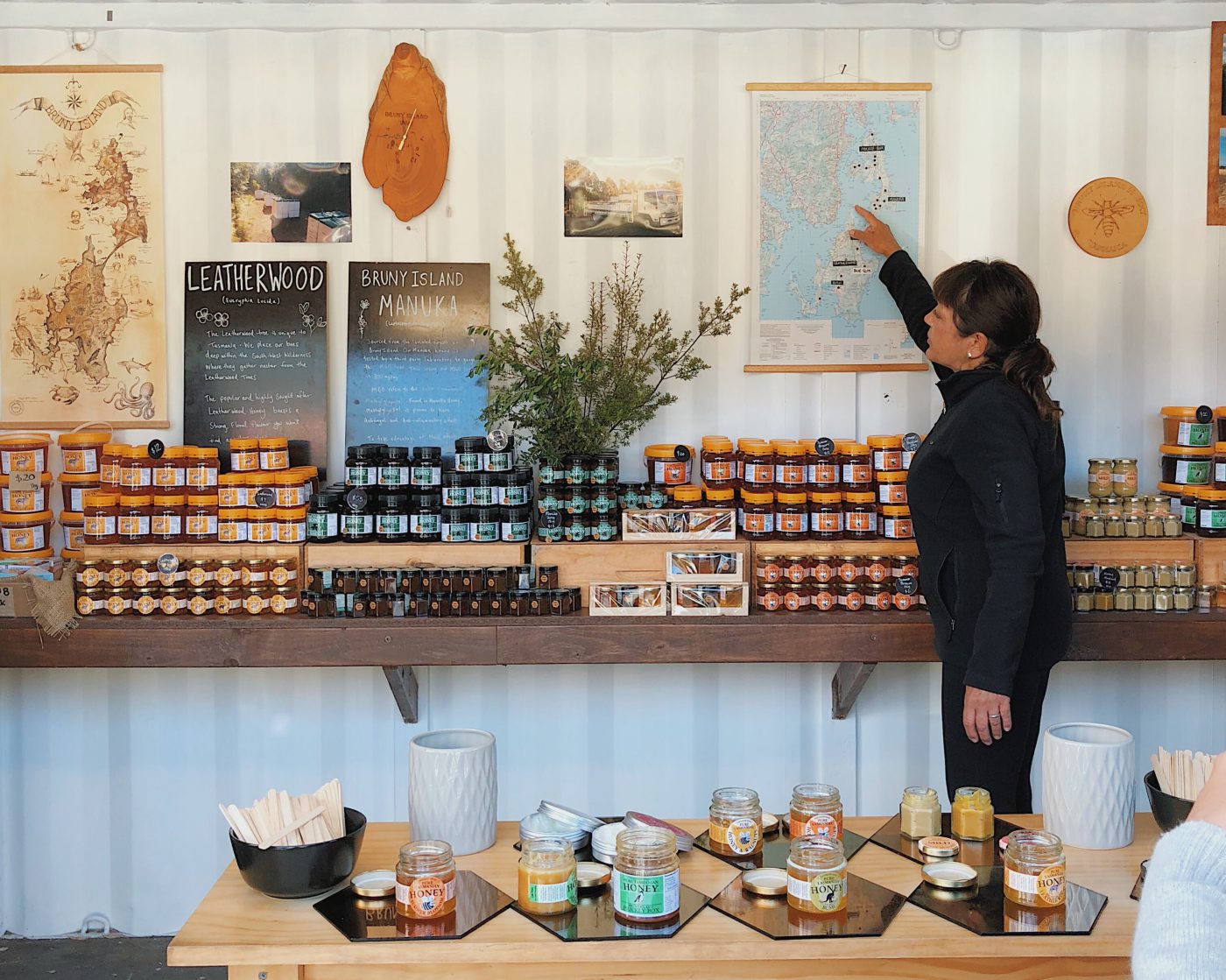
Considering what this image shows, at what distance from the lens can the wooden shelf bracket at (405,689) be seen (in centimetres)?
357

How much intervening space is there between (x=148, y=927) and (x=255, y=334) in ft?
6.32

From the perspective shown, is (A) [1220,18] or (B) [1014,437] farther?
(A) [1220,18]

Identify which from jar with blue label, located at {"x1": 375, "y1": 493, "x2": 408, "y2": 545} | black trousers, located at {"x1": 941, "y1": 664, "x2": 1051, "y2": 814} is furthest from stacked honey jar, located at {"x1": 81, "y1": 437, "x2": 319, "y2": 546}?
black trousers, located at {"x1": 941, "y1": 664, "x2": 1051, "y2": 814}

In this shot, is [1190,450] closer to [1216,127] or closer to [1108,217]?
[1108,217]

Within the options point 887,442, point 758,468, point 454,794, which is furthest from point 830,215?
point 454,794

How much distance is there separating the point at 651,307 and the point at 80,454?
1805mm

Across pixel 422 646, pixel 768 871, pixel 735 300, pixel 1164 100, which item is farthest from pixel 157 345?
pixel 1164 100

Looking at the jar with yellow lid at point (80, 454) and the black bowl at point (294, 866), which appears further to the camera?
the jar with yellow lid at point (80, 454)

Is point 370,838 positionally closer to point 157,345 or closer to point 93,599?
point 93,599

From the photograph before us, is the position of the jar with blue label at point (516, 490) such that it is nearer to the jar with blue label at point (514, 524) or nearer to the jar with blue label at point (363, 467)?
the jar with blue label at point (514, 524)

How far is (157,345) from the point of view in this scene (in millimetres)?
3850

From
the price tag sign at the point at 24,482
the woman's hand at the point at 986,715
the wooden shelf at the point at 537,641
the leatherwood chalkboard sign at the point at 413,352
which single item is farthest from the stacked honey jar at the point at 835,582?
the price tag sign at the point at 24,482

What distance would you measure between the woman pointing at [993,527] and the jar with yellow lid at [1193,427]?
3.69 feet

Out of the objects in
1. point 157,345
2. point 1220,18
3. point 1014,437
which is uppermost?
point 1220,18
